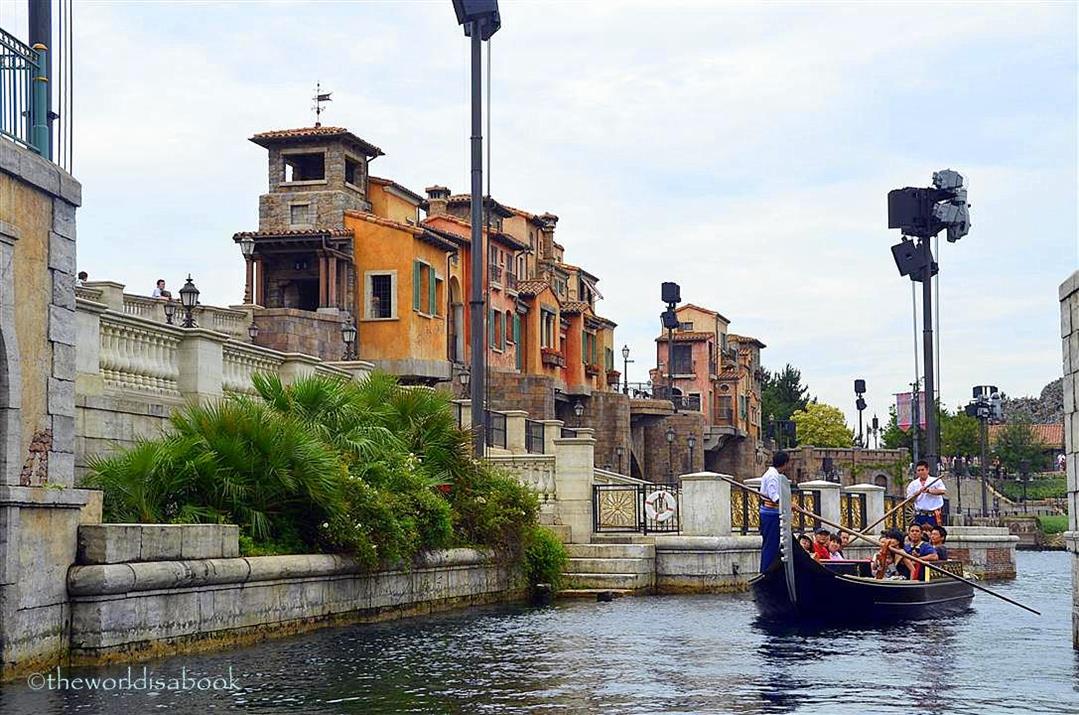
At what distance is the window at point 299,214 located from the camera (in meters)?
55.8

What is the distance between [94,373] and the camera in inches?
738

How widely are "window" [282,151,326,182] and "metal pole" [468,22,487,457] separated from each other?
30.4m

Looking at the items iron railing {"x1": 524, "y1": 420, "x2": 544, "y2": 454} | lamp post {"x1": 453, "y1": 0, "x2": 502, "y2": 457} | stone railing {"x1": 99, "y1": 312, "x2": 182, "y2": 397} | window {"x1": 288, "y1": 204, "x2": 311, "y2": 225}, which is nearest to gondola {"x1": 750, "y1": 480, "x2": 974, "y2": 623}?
lamp post {"x1": 453, "y1": 0, "x2": 502, "y2": 457}

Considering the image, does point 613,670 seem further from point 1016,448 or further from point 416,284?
point 1016,448

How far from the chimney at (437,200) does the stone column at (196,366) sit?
43.8m

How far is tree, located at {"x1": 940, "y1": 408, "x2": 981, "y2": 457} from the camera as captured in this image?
111 meters

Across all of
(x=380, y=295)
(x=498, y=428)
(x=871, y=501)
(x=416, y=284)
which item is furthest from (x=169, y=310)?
(x=416, y=284)

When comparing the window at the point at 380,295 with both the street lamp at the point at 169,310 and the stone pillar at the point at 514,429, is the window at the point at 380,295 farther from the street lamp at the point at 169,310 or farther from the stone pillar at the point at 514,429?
the stone pillar at the point at 514,429

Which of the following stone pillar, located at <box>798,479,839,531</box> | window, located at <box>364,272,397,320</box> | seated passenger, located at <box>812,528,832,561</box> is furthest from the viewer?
window, located at <box>364,272,397,320</box>

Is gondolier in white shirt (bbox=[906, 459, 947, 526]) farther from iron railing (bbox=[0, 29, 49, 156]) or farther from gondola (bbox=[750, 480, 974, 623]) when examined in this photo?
iron railing (bbox=[0, 29, 49, 156])

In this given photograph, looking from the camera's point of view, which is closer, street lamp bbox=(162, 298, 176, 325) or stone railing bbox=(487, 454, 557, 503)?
stone railing bbox=(487, 454, 557, 503)

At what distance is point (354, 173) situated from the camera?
5769 cm

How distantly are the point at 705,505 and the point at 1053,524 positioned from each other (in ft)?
203

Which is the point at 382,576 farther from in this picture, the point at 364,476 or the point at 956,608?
the point at 956,608
